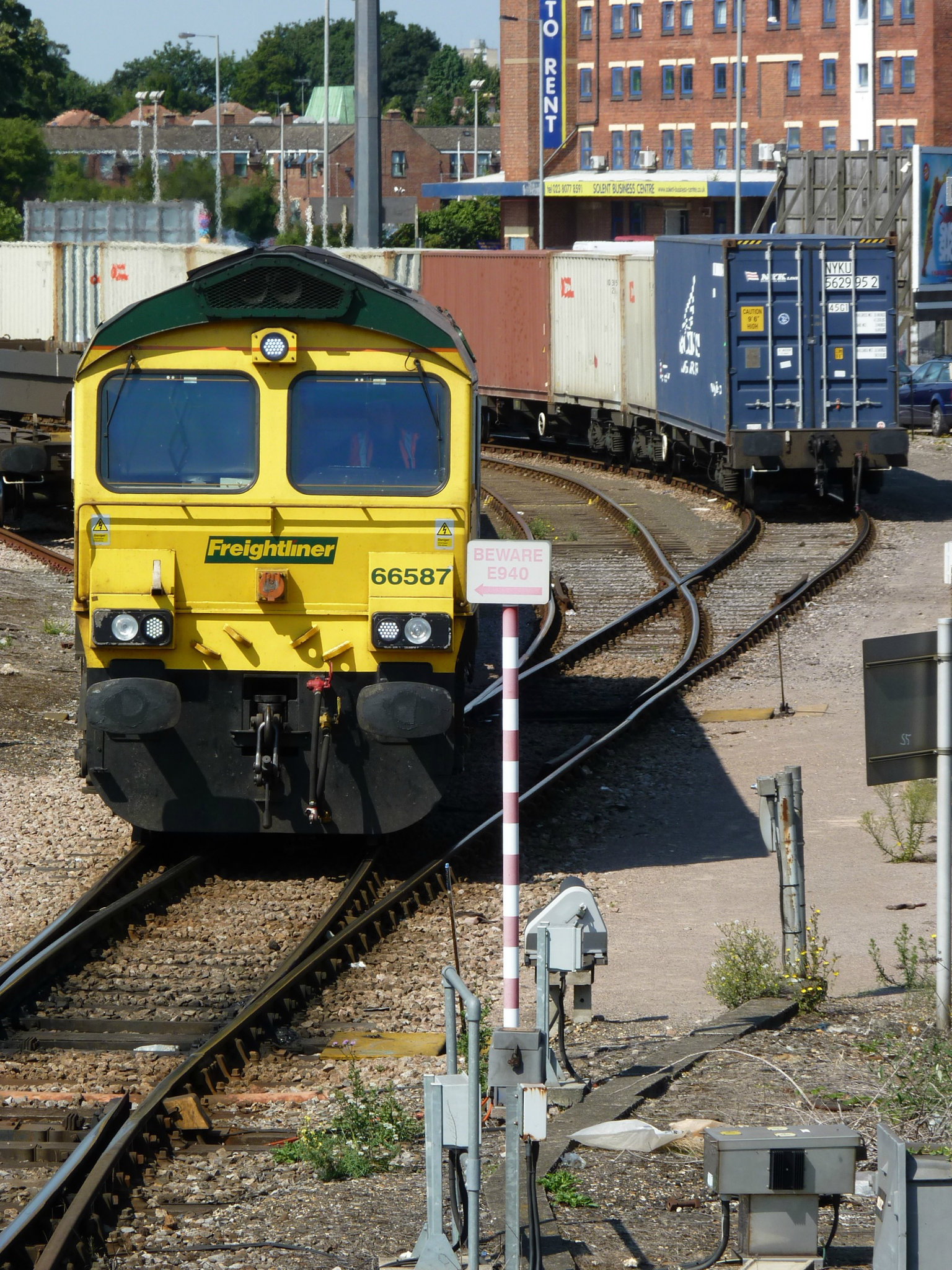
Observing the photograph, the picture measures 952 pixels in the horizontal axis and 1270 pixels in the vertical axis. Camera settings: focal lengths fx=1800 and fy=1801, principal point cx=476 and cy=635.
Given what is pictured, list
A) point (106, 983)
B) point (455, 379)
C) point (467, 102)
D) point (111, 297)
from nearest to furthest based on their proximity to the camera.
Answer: point (106, 983), point (455, 379), point (111, 297), point (467, 102)

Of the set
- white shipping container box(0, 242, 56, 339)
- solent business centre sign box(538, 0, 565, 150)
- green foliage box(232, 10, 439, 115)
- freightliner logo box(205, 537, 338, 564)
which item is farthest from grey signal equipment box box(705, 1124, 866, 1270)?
green foliage box(232, 10, 439, 115)

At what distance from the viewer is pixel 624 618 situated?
1828 centimetres

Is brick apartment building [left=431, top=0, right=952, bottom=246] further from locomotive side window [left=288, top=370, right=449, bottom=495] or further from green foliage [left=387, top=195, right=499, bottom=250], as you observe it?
locomotive side window [left=288, top=370, right=449, bottom=495]

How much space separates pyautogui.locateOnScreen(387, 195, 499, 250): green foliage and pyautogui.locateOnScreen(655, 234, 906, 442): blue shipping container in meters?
64.0

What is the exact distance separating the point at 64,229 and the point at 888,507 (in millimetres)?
20699

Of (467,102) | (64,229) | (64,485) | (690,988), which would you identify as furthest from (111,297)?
(467,102)

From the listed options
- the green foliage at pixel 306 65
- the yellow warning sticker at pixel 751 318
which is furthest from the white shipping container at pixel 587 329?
the green foliage at pixel 306 65

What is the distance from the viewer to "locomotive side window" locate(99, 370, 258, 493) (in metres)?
10.1

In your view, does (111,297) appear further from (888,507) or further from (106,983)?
(106,983)

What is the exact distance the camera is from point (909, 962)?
8750mm

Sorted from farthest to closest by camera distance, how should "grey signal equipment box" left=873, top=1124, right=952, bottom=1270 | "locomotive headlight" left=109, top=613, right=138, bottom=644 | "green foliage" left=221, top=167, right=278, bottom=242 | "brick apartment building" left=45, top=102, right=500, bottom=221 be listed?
1. "brick apartment building" left=45, top=102, right=500, bottom=221
2. "green foliage" left=221, top=167, right=278, bottom=242
3. "locomotive headlight" left=109, top=613, right=138, bottom=644
4. "grey signal equipment box" left=873, top=1124, right=952, bottom=1270

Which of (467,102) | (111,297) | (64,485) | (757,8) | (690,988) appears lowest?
(690,988)

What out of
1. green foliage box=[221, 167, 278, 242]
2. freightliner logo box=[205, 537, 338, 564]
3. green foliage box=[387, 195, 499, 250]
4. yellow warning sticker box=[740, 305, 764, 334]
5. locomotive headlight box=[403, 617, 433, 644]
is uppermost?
green foliage box=[387, 195, 499, 250]

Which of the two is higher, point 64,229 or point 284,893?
point 64,229
